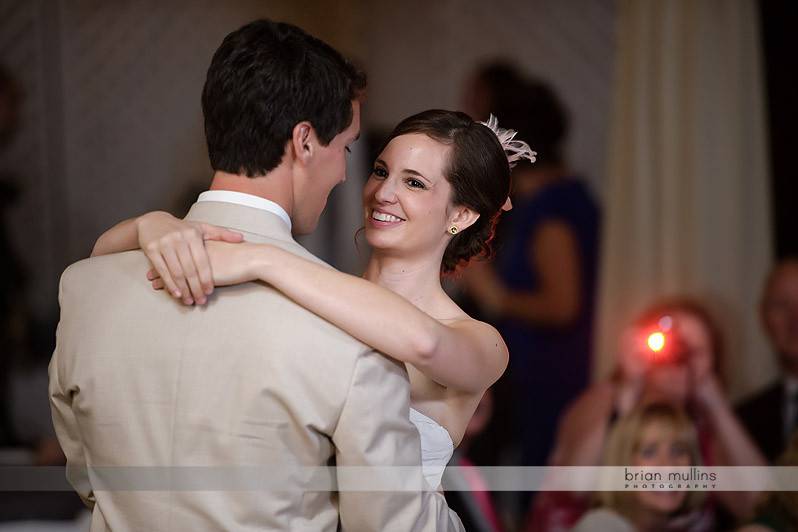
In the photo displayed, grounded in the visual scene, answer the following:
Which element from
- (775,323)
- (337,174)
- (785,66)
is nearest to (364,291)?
(337,174)

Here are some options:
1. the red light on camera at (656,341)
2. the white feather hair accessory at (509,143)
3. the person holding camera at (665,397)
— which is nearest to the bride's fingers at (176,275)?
the white feather hair accessory at (509,143)

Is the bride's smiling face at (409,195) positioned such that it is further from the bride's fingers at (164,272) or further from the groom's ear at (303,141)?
the bride's fingers at (164,272)

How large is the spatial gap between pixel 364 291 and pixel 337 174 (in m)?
0.23

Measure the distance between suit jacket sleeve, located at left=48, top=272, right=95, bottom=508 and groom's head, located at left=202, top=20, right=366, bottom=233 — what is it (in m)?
0.33

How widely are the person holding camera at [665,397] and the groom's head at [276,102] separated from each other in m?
1.78

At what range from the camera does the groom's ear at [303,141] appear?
1.41 meters

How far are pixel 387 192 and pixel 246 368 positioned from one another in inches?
22.8

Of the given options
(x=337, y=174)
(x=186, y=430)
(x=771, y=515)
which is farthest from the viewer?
(x=771, y=515)

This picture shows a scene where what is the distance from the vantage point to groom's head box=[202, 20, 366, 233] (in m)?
1.38

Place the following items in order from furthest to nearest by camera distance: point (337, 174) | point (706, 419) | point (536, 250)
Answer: point (536, 250) → point (706, 419) → point (337, 174)

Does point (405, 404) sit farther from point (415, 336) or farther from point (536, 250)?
point (536, 250)

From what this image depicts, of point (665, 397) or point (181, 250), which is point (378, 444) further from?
point (665, 397)

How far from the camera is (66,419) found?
1499 millimetres

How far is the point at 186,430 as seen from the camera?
1354 millimetres
